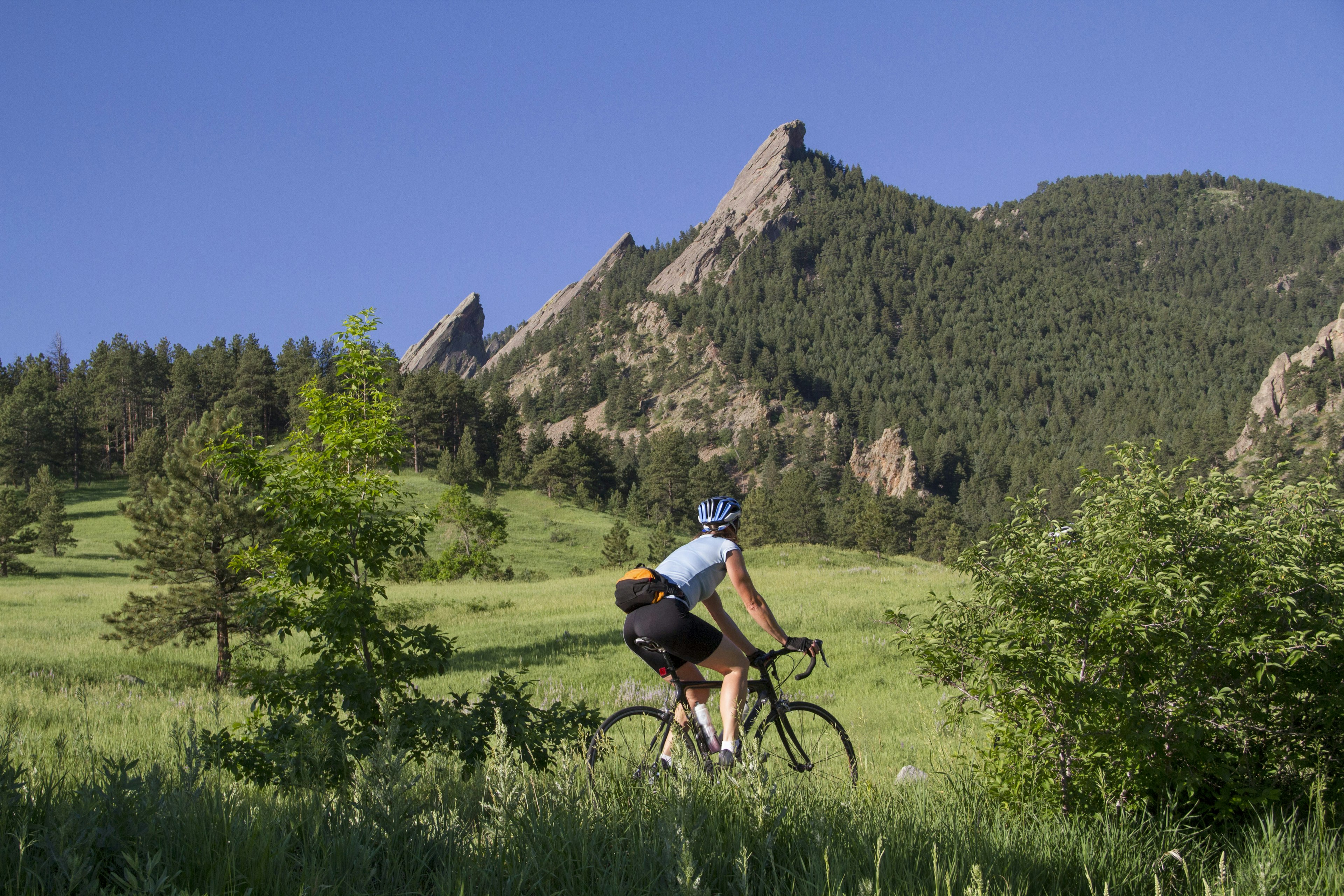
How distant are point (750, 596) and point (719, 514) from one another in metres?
0.61

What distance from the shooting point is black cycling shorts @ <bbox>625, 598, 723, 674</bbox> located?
4723mm

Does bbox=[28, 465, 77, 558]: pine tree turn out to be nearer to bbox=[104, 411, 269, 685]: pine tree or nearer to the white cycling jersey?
bbox=[104, 411, 269, 685]: pine tree

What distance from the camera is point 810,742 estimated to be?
218 inches

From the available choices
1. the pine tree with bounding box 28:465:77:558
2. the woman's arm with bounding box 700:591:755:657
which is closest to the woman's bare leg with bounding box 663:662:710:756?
the woman's arm with bounding box 700:591:755:657

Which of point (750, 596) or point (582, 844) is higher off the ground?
point (750, 596)

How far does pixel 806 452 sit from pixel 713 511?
146m

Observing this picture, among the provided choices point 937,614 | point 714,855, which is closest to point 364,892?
point 714,855

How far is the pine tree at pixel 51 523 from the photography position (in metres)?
48.1

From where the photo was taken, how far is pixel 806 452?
14938 cm

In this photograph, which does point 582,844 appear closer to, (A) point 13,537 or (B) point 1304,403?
(A) point 13,537

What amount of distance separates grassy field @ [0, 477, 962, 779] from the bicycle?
78 cm

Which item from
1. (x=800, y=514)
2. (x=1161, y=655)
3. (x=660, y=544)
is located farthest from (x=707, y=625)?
(x=800, y=514)

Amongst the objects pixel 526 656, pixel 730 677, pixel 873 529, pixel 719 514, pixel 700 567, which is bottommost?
pixel 873 529

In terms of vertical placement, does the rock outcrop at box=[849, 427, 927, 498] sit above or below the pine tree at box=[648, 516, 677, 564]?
above
